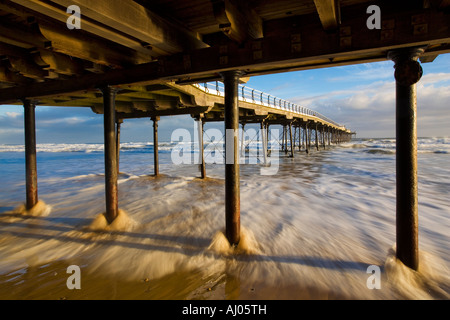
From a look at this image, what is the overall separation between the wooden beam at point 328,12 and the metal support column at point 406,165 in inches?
36.2

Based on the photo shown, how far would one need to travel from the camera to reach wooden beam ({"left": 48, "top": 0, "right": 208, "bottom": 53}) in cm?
235

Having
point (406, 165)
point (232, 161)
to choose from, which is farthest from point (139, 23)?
point (406, 165)

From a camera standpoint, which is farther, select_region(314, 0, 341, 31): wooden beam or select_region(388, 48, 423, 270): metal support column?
select_region(388, 48, 423, 270): metal support column

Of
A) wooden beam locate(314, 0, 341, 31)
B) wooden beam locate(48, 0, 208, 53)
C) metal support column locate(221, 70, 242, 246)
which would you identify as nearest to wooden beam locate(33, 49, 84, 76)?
wooden beam locate(48, 0, 208, 53)

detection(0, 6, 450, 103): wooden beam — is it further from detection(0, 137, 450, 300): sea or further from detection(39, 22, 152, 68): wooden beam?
detection(0, 137, 450, 300): sea

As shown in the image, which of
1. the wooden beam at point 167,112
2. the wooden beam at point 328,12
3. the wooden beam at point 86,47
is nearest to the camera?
the wooden beam at point 328,12

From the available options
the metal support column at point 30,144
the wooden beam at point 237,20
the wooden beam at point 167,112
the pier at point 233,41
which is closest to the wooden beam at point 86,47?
the pier at point 233,41

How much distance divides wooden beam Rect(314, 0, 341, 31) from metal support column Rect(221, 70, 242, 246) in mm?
1487

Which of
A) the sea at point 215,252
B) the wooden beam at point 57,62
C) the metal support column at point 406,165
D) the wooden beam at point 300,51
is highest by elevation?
the wooden beam at point 57,62

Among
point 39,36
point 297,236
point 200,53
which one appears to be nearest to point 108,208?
point 39,36

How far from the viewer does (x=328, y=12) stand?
243cm

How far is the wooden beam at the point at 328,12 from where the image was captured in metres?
2.27

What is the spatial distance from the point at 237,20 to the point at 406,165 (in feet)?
9.31

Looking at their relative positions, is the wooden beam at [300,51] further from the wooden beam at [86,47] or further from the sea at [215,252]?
the sea at [215,252]
